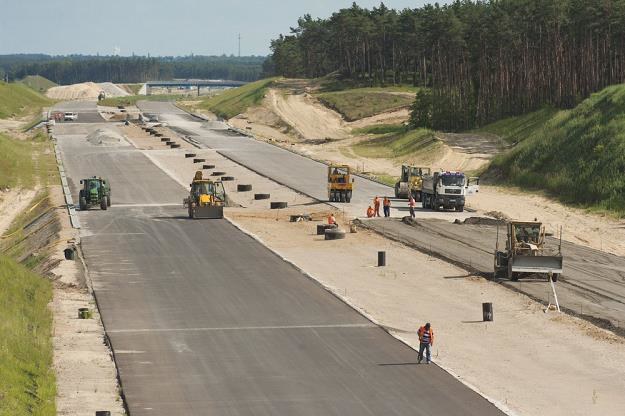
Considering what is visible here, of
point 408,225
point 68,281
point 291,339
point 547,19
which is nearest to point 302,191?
point 408,225

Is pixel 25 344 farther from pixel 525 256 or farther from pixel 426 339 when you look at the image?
pixel 525 256

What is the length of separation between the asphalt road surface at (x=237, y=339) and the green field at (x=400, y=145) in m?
56.9

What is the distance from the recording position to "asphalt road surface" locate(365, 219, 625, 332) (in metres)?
46.8

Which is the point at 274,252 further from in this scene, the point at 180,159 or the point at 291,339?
the point at 180,159

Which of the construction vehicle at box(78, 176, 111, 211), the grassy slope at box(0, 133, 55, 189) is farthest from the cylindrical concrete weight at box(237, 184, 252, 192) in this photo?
the grassy slope at box(0, 133, 55, 189)

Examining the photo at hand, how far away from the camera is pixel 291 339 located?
4034cm

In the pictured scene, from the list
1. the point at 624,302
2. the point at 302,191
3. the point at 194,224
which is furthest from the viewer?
the point at 302,191

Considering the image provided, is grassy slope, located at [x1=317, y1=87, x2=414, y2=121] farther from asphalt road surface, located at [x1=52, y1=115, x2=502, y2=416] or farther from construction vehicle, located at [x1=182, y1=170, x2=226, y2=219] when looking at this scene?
asphalt road surface, located at [x1=52, y1=115, x2=502, y2=416]

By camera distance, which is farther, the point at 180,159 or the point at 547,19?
the point at 547,19

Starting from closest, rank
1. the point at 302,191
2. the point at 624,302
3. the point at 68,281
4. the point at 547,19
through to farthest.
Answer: the point at 624,302 → the point at 68,281 → the point at 302,191 → the point at 547,19

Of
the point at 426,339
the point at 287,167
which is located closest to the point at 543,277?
the point at 426,339

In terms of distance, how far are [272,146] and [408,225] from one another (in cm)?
6648

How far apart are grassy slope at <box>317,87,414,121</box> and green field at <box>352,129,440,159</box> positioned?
105 feet

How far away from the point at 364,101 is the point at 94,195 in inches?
4200
